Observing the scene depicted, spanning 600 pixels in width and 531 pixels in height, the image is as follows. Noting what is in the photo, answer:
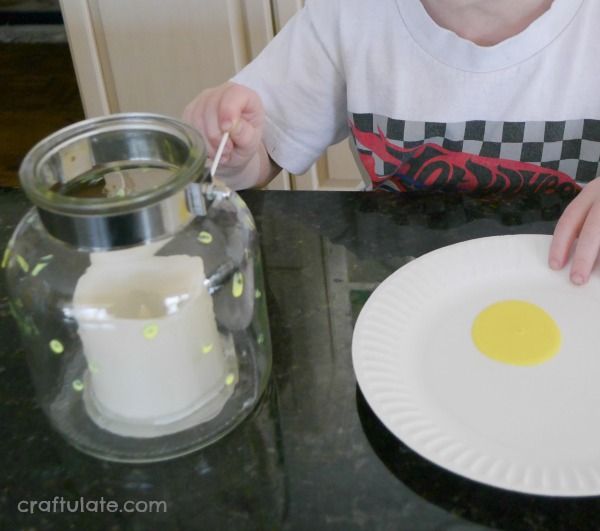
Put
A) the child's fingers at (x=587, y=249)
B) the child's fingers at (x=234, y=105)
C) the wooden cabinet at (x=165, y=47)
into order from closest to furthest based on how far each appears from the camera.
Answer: the child's fingers at (x=587, y=249) < the child's fingers at (x=234, y=105) < the wooden cabinet at (x=165, y=47)

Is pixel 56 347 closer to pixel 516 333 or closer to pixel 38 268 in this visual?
pixel 38 268

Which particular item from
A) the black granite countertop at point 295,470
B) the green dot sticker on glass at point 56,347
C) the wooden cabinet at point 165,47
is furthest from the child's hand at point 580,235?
the wooden cabinet at point 165,47

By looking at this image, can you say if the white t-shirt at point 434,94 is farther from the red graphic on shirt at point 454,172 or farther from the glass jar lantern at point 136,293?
the glass jar lantern at point 136,293

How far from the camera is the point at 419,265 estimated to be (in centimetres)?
61

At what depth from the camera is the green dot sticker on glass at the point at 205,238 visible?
0.50 metres

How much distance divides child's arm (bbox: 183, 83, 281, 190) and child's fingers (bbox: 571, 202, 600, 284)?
307mm

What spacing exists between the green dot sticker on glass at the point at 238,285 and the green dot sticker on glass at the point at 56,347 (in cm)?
12

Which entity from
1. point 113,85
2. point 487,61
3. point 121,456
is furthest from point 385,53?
point 113,85

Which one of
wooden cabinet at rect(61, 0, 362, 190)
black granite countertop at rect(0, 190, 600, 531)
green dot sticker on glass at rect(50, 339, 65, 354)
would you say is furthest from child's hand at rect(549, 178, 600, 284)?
wooden cabinet at rect(61, 0, 362, 190)

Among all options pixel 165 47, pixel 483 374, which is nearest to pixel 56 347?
pixel 483 374

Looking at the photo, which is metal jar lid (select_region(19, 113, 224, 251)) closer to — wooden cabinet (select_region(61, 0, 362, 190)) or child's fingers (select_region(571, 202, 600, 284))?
child's fingers (select_region(571, 202, 600, 284))

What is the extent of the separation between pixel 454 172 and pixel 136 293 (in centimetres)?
48

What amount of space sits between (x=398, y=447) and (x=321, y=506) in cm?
6

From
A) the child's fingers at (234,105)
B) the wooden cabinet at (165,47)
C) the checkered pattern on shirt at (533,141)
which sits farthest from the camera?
the wooden cabinet at (165,47)
